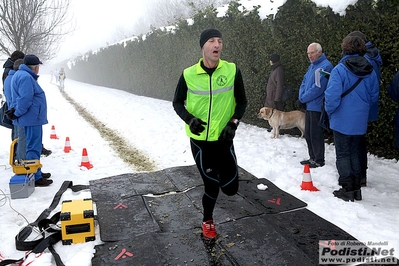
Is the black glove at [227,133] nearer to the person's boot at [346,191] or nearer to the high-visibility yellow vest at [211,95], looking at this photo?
the high-visibility yellow vest at [211,95]

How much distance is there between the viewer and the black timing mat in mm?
3467

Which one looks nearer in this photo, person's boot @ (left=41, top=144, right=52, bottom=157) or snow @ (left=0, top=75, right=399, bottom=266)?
snow @ (left=0, top=75, right=399, bottom=266)

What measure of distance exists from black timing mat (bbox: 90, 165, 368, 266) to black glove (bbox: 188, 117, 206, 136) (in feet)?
4.35

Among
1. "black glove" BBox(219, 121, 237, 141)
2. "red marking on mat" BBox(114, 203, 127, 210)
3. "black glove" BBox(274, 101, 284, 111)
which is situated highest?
"black glove" BBox(219, 121, 237, 141)

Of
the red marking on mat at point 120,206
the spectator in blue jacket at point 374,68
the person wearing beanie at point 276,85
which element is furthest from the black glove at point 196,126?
the person wearing beanie at point 276,85

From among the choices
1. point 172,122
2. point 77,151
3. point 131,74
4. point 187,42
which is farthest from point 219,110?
point 131,74

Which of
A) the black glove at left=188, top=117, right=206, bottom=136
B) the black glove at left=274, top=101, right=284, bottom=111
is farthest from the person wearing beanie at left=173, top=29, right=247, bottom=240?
the black glove at left=274, top=101, right=284, bottom=111

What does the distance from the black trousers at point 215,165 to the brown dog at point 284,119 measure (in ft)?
15.2

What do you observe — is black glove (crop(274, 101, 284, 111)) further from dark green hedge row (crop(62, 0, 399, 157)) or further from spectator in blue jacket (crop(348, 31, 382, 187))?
spectator in blue jacket (crop(348, 31, 382, 187))

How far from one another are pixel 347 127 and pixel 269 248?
7.04 ft

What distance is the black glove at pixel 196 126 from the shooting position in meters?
3.34

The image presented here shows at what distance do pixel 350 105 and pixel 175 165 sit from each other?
367 centimetres

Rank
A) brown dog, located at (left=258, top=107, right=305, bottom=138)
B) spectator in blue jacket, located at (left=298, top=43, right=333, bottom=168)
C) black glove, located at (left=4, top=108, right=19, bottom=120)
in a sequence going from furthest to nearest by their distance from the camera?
brown dog, located at (left=258, top=107, right=305, bottom=138)
spectator in blue jacket, located at (left=298, top=43, right=333, bottom=168)
black glove, located at (left=4, top=108, right=19, bottom=120)

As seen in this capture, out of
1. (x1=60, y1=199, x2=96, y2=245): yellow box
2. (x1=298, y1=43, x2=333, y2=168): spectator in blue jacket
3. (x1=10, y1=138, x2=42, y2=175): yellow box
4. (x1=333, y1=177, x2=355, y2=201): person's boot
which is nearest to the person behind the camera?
(x1=60, y1=199, x2=96, y2=245): yellow box
